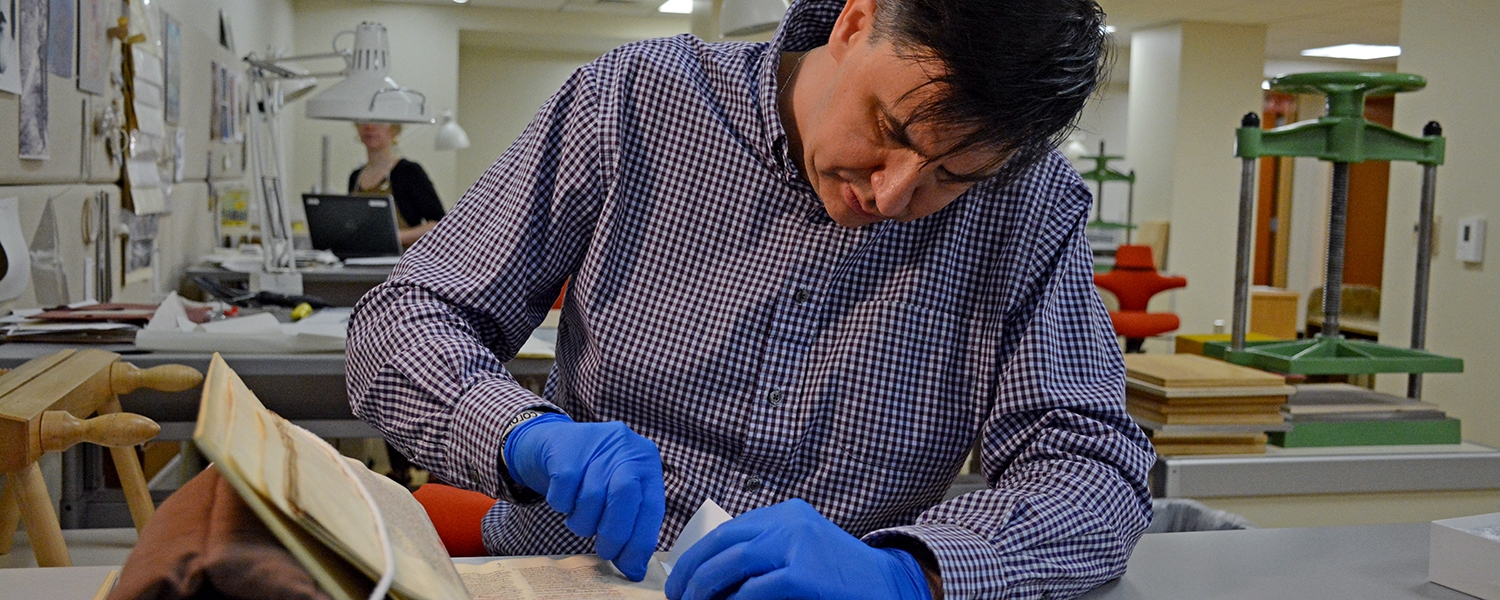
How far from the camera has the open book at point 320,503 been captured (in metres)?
0.41

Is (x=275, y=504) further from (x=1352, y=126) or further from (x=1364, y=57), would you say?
(x=1364, y=57)

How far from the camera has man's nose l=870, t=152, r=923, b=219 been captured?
0.83 m

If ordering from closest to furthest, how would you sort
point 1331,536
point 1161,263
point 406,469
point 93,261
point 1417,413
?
point 1331,536 → point 1417,413 → point 93,261 → point 406,469 → point 1161,263

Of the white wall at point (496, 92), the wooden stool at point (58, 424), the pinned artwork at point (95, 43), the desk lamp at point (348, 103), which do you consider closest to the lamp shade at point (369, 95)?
the desk lamp at point (348, 103)

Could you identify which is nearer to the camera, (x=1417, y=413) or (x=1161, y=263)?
(x=1417, y=413)

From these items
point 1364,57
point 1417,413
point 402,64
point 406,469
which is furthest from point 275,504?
point 1364,57

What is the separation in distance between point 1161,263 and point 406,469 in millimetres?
5098

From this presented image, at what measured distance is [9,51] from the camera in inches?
72.3

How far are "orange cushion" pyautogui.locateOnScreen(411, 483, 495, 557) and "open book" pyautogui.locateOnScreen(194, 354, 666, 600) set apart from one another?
505 millimetres

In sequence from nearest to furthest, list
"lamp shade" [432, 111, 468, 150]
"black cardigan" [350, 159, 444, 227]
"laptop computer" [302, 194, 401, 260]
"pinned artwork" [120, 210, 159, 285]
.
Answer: "pinned artwork" [120, 210, 159, 285] < "laptop computer" [302, 194, 401, 260] < "black cardigan" [350, 159, 444, 227] < "lamp shade" [432, 111, 468, 150]

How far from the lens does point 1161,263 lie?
6.89 metres

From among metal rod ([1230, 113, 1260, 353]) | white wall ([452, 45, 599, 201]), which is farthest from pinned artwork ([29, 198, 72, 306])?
A: white wall ([452, 45, 599, 201])

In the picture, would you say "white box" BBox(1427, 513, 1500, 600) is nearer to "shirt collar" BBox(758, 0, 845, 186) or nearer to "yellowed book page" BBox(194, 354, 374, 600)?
"shirt collar" BBox(758, 0, 845, 186)

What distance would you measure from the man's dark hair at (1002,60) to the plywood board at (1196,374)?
34.6 inches
